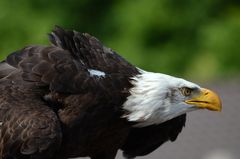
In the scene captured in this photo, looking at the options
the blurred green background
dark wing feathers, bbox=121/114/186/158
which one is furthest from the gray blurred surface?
dark wing feathers, bbox=121/114/186/158

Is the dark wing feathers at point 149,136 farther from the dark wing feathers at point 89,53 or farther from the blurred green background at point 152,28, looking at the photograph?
the blurred green background at point 152,28

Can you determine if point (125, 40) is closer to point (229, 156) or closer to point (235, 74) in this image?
point (235, 74)

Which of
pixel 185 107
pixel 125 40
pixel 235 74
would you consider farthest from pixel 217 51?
pixel 185 107

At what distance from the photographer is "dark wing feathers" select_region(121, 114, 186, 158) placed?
309 inches

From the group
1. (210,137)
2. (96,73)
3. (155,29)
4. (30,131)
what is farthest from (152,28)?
(30,131)

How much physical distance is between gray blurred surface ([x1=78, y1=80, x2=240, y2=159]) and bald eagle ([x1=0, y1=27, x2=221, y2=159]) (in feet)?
7.84

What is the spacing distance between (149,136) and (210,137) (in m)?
2.68

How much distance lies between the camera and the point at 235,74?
12.8m

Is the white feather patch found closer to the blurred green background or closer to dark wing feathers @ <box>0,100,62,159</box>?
dark wing feathers @ <box>0,100,62,159</box>

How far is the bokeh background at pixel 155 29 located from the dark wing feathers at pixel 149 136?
13.6ft

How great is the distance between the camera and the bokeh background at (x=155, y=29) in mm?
12797

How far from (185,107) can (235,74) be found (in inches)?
211

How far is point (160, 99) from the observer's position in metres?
7.38

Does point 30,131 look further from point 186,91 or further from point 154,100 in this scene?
point 186,91
